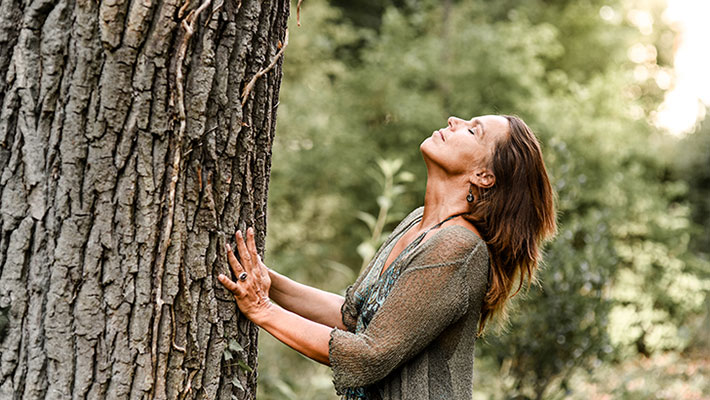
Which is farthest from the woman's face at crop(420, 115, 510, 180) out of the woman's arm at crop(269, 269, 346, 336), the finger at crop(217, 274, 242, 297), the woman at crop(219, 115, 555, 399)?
the finger at crop(217, 274, 242, 297)

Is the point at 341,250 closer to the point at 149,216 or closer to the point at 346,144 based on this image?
the point at 346,144

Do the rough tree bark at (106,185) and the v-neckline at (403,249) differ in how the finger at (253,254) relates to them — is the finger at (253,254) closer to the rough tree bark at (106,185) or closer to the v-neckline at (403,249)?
the rough tree bark at (106,185)

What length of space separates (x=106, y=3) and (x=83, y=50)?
115mm

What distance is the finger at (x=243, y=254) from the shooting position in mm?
1787

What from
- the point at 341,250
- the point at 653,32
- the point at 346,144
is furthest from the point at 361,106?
the point at 653,32

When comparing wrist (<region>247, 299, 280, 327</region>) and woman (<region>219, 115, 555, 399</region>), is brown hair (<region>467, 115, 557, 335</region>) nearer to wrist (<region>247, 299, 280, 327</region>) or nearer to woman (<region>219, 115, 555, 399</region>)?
woman (<region>219, 115, 555, 399</region>)

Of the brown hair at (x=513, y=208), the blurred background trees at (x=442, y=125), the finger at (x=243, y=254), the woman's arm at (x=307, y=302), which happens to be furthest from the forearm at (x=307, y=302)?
the blurred background trees at (x=442, y=125)

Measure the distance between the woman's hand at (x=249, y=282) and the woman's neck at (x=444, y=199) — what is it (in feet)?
1.86

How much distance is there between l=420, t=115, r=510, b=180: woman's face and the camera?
2078 mm

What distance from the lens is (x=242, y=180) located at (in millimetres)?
1760

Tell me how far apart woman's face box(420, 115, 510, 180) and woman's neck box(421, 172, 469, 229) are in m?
0.04

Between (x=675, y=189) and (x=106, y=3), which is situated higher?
(x=106, y=3)

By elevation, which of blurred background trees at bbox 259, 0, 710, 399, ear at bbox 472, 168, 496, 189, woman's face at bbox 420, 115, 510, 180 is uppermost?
woman's face at bbox 420, 115, 510, 180

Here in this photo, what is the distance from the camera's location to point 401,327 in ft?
5.92
